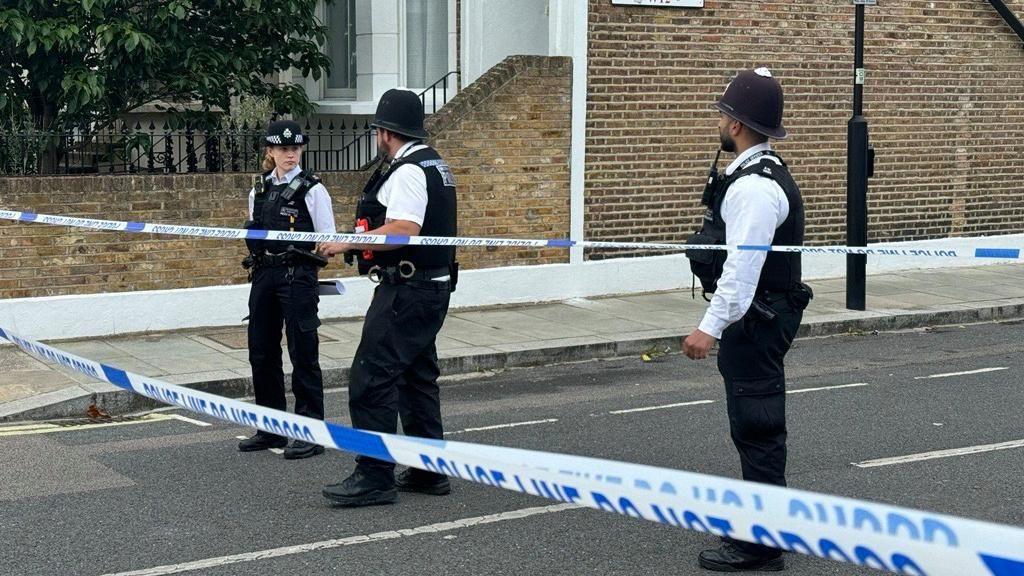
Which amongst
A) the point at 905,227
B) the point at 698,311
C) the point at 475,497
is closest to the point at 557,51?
the point at 698,311

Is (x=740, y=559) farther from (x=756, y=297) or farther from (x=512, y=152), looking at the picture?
(x=512, y=152)

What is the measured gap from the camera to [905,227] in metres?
16.3

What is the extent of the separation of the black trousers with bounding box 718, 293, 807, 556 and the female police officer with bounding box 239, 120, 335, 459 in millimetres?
2881

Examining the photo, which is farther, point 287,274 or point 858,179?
point 858,179

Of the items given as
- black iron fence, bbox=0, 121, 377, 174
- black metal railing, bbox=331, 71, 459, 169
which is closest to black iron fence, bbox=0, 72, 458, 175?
black iron fence, bbox=0, 121, 377, 174

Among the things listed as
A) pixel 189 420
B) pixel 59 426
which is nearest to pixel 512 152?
pixel 189 420

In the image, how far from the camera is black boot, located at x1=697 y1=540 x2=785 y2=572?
5488 mm

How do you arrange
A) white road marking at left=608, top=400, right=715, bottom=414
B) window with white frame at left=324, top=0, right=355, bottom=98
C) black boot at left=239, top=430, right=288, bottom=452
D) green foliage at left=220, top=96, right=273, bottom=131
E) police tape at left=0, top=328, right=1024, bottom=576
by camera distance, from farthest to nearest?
window with white frame at left=324, top=0, right=355, bottom=98, green foliage at left=220, top=96, right=273, bottom=131, white road marking at left=608, top=400, right=715, bottom=414, black boot at left=239, top=430, right=288, bottom=452, police tape at left=0, top=328, right=1024, bottom=576

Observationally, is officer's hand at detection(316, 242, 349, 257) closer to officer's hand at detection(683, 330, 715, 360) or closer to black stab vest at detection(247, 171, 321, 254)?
black stab vest at detection(247, 171, 321, 254)

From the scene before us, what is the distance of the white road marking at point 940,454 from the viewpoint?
7.39 m

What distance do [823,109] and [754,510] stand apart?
13.2 m

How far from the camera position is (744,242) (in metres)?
5.28

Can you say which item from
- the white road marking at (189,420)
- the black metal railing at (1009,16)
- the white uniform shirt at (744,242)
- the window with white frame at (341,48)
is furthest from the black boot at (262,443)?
the black metal railing at (1009,16)

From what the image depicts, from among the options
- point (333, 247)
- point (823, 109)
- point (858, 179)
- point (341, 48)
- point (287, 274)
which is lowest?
point (287, 274)
